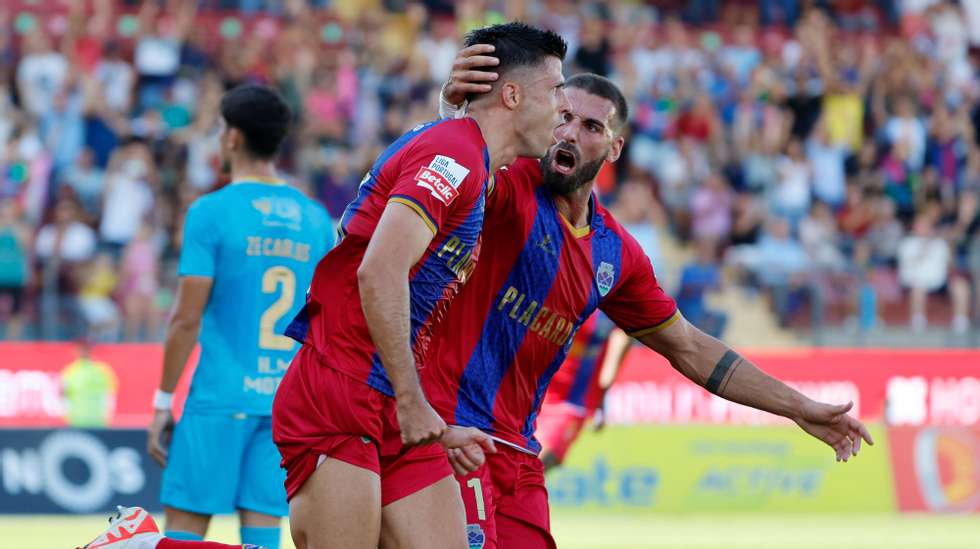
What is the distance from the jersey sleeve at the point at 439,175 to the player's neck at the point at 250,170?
7.66 ft

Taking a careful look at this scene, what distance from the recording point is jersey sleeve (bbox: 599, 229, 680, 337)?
6.24 metres

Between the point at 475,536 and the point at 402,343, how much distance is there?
4.04ft

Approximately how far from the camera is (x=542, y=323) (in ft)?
19.8

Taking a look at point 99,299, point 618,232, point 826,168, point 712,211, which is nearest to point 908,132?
point 826,168

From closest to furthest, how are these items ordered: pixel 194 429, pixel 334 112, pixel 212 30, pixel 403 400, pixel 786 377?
pixel 403 400
pixel 194 429
pixel 786 377
pixel 334 112
pixel 212 30

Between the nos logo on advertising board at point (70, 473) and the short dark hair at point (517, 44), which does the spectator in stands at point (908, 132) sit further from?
the short dark hair at point (517, 44)

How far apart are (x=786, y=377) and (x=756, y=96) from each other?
5.11 m

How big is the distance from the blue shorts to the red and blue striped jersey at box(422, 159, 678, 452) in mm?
1463

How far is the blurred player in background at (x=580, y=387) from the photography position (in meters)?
9.53

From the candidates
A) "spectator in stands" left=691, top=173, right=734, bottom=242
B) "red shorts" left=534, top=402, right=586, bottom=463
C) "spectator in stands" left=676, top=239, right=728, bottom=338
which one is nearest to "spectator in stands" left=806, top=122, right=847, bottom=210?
"spectator in stands" left=691, top=173, right=734, bottom=242

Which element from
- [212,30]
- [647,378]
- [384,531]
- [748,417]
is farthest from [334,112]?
[384,531]

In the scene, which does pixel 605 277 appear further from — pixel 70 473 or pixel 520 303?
pixel 70 473

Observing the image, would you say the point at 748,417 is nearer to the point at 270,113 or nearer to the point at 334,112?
the point at 334,112

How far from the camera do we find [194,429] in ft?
23.0
